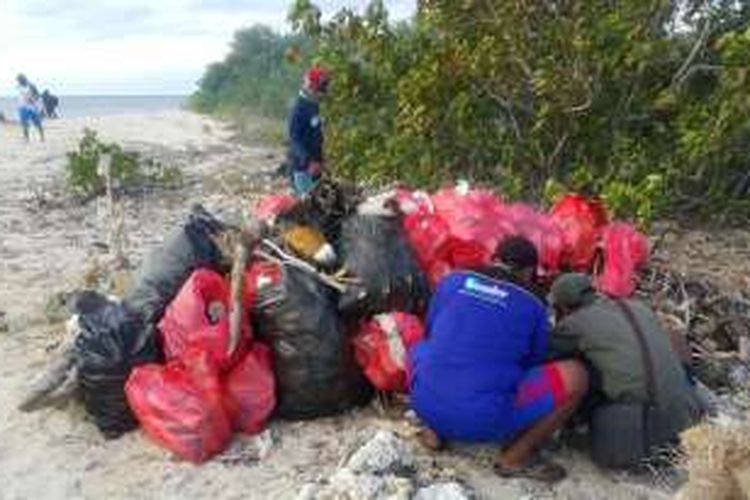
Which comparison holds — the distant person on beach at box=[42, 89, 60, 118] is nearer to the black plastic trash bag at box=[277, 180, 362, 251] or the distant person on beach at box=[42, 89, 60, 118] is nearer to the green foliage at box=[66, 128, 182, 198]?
the green foliage at box=[66, 128, 182, 198]

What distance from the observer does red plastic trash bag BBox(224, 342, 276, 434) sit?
610 cm

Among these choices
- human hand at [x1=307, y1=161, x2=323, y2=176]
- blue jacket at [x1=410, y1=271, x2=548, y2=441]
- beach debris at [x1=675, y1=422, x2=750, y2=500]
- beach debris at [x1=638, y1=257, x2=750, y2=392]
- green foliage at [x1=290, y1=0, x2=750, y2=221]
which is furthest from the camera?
human hand at [x1=307, y1=161, x2=323, y2=176]

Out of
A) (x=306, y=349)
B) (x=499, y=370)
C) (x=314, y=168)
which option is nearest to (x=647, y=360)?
(x=499, y=370)

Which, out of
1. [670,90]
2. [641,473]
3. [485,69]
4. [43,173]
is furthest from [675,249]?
[43,173]

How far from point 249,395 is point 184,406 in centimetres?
34

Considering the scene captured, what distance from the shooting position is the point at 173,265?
22.2 ft

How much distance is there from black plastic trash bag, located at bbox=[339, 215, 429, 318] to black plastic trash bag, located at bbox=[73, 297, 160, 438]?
3.48ft

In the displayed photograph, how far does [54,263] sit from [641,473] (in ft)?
19.1

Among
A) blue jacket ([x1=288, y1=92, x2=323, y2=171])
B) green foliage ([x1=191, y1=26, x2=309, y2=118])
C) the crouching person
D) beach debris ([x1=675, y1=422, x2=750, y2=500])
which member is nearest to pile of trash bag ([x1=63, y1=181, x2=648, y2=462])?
the crouching person

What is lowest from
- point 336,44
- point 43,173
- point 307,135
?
point 43,173

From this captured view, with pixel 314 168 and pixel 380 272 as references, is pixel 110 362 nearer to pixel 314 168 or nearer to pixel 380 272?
pixel 380 272

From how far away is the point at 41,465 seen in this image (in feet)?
Result: 19.7

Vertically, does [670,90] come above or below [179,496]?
above

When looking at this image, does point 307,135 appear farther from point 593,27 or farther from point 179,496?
point 179,496
